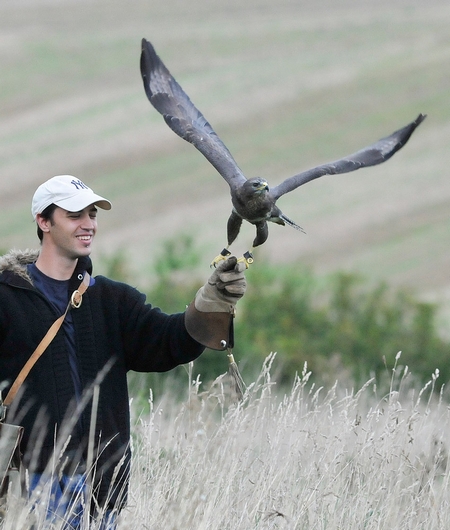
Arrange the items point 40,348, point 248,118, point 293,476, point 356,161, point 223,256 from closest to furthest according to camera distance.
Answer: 1. point 40,348
2. point 293,476
3. point 223,256
4. point 356,161
5. point 248,118

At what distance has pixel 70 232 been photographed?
12.1ft

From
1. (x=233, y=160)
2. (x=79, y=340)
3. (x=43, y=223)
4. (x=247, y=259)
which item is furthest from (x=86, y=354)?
(x=233, y=160)

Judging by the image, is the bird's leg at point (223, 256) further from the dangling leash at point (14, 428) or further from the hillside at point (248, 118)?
the hillside at point (248, 118)

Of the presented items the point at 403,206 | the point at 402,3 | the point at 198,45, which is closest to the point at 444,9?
the point at 402,3

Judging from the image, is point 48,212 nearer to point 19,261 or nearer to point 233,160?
point 19,261

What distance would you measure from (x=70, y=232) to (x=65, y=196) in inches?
5.3

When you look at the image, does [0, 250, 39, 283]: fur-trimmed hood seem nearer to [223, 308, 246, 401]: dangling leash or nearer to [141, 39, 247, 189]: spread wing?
[223, 308, 246, 401]: dangling leash

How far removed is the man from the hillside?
17244 millimetres

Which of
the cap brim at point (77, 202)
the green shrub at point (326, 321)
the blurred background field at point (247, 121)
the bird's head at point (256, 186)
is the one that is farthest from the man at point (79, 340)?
the blurred background field at point (247, 121)

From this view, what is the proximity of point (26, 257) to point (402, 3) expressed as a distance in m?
42.5

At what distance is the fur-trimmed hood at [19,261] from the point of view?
366cm

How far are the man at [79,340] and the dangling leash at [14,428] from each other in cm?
4

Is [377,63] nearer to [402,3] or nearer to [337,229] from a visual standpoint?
[402,3]

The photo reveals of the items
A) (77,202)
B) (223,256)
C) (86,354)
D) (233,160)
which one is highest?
(233,160)
